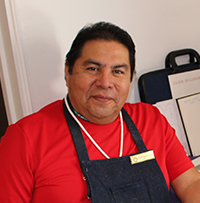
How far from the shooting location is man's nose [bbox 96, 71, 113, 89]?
0.95m

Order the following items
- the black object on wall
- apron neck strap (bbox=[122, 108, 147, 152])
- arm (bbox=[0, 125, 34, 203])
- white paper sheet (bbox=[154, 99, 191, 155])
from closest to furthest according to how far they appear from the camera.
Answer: arm (bbox=[0, 125, 34, 203])
apron neck strap (bbox=[122, 108, 147, 152])
the black object on wall
white paper sheet (bbox=[154, 99, 191, 155])

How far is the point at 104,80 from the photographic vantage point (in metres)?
0.95

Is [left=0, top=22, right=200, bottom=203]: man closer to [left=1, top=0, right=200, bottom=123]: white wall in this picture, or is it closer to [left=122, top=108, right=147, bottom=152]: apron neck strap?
[left=122, top=108, right=147, bottom=152]: apron neck strap

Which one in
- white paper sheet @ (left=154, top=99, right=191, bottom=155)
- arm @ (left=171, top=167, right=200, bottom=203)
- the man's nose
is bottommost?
arm @ (left=171, top=167, right=200, bottom=203)

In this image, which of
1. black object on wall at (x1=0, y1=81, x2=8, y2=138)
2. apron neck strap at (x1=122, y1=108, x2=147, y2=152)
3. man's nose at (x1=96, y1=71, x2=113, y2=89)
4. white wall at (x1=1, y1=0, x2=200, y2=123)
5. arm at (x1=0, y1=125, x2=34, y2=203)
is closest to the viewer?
arm at (x1=0, y1=125, x2=34, y2=203)

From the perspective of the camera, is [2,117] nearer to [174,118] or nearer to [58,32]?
[58,32]

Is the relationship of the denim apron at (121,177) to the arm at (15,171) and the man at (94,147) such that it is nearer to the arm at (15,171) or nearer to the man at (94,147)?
the man at (94,147)

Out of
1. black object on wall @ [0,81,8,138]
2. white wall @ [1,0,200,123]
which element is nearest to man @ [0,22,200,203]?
white wall @ [1,0,200,123]

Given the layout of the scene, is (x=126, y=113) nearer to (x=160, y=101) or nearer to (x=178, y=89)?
(x=160, y=101)

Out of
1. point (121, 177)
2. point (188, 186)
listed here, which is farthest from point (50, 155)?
point (188, 186)

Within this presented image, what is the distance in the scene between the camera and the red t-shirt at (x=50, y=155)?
86 centimetres

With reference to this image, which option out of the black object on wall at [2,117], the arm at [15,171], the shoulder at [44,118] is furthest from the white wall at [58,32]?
the arm at [15,171]

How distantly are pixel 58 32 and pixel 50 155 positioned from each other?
0.68 meters

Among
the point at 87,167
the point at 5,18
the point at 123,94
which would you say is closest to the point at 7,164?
the point at 87,167
